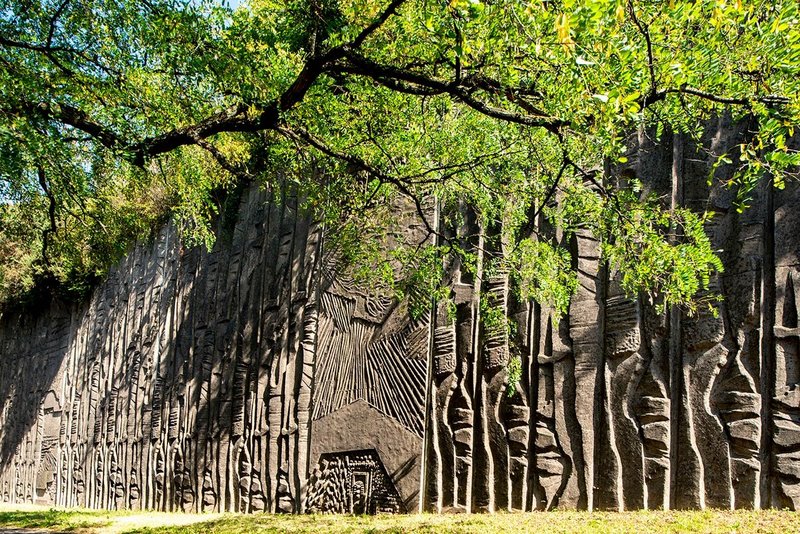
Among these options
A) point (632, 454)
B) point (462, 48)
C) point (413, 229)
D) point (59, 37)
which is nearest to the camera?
point (462, 48)

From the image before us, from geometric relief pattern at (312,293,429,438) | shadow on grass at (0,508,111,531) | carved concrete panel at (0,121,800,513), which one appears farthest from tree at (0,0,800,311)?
shadow on grass at (0,508,111,531)

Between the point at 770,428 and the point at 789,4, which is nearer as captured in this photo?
the point at 789,4

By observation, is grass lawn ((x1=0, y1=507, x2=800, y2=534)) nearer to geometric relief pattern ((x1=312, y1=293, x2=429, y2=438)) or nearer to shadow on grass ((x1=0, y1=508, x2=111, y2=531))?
shadow on grass ((x1=0, y1=508, x2=111, y2=531))

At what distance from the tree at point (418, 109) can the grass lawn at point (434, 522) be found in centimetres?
158

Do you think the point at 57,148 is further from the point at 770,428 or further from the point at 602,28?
the point at 770,428

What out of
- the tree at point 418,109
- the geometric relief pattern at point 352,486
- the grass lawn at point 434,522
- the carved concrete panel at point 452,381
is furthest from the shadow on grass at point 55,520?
the tree at point 418,109

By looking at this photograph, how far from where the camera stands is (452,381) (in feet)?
24.8

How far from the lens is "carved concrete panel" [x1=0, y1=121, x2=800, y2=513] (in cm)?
559

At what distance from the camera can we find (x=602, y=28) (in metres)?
3.63

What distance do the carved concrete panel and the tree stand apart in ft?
1.07

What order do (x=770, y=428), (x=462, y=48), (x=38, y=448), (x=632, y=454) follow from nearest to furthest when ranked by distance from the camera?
(x=462, y=48) < (x=770, y=428) < (x=632, y=454) < (x=38, y=448)

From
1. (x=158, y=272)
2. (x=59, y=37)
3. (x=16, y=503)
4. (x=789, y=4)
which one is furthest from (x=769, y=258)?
(x=16, y=503)

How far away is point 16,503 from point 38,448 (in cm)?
147

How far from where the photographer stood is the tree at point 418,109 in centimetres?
397
